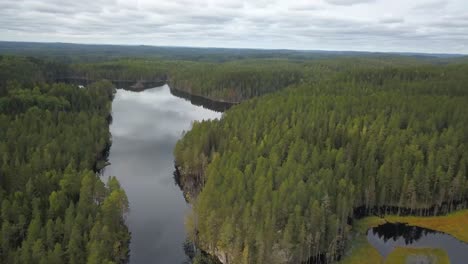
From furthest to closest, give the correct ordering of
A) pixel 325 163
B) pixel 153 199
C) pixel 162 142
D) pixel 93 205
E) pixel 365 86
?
pixel 365 86
pixel 162 142
pixel 153 199
pixel 325 163
pixel 93 205

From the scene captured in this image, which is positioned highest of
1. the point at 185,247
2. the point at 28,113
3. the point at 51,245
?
the point at 28,113

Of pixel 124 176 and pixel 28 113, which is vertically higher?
pixel 28 113

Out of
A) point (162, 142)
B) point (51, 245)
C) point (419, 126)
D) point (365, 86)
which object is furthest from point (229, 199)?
point (365, 86)

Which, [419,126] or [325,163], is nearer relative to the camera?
[325,163]

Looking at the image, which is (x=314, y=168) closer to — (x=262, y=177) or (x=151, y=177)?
(x=262, y=177)

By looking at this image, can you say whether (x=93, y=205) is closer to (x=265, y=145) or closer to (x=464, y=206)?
(x=265, y=145)

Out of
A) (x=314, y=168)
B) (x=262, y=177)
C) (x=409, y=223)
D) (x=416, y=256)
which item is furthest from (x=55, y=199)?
(x=409, y=223)
